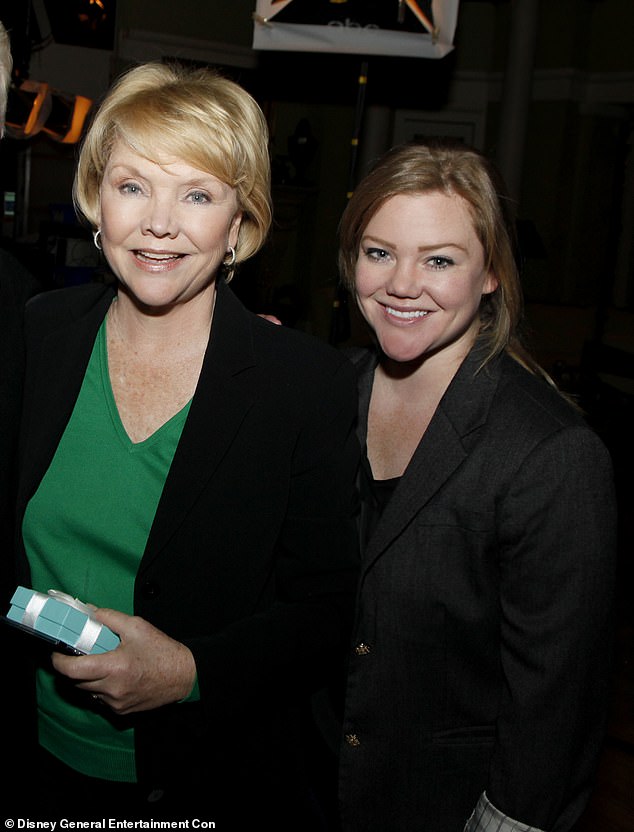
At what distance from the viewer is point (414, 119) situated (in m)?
8.90

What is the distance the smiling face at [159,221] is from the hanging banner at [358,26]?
1.76 meters

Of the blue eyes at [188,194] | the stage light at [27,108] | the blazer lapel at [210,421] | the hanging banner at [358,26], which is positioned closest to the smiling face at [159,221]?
the blue eyes at [188,194]

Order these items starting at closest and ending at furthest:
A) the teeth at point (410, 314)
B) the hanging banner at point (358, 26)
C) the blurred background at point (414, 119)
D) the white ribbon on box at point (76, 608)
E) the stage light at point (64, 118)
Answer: the white ribbon on box at point (76, 608) < the teeth at point (410, 314) < the hanging banner at point (358, 26) < the stage light at point (64, 118) < the blurred background at point (414, 119)

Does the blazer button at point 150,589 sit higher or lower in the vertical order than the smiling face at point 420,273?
lower

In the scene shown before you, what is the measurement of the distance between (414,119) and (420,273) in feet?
26.9

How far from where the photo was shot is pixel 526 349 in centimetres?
154

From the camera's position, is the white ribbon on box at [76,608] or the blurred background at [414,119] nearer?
the white ribbon on box at [76,608]

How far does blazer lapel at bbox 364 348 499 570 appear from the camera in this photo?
1.30m

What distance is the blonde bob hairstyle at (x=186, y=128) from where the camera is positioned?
→ 118 centimetres

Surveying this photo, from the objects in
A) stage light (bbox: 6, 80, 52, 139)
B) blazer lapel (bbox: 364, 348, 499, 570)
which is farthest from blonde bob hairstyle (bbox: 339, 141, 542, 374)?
stage light (bbox: 6, 80, 52, 139)

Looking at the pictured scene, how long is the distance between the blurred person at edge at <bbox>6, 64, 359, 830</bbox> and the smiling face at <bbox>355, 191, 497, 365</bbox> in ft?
0.57

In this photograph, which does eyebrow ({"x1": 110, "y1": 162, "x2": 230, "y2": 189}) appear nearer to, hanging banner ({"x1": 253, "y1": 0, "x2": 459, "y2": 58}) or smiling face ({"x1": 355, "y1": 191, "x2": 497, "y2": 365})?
smiling face ({"x1": 355, "y1": 191, "x2": 497, "y2": 365})

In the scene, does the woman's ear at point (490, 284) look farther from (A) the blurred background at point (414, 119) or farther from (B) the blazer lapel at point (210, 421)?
(A) the blurred background at point (414, 119)

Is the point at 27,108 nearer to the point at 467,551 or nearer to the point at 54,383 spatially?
the point at 54,383
